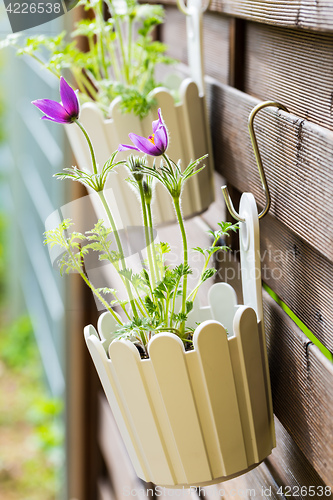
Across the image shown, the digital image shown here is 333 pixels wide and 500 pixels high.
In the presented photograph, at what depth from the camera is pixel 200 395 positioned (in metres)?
0.54

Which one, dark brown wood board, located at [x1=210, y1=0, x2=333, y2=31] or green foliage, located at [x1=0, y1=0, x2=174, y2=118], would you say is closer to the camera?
dark brown wood board, located at [x1=210, y1=0, x2=333, y2=31]

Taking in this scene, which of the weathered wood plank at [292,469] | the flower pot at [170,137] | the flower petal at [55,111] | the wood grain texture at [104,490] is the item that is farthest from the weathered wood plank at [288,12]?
the wood grain texture at [104,490]

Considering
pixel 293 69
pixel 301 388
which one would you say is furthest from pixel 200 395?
pixel 293 69

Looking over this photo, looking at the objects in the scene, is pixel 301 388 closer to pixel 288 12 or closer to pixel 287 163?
pixel 287 163

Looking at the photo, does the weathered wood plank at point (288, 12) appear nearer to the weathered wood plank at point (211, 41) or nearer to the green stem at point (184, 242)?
the weathered wood plank at point (211, 41)

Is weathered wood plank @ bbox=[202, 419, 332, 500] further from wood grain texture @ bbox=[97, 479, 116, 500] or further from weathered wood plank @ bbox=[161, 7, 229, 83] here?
wood grain texture @ bbox=[97, 479, 116, 500]

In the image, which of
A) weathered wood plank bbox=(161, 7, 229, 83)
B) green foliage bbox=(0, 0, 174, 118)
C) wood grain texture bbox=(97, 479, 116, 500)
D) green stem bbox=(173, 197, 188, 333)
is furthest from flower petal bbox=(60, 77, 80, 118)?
wood grain texture bbox=(97, 479, 116, 500)

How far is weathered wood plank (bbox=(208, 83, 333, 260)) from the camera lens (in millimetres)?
489

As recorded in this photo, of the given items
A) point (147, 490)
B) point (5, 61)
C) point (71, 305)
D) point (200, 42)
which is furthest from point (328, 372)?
point (5, 61)

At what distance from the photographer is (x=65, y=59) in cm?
85

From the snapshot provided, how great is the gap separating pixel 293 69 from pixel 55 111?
244mm

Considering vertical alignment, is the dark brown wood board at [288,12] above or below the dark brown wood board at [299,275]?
above

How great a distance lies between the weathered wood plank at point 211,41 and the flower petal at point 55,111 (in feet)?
1.16

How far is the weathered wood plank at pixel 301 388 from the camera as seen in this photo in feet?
1.67
